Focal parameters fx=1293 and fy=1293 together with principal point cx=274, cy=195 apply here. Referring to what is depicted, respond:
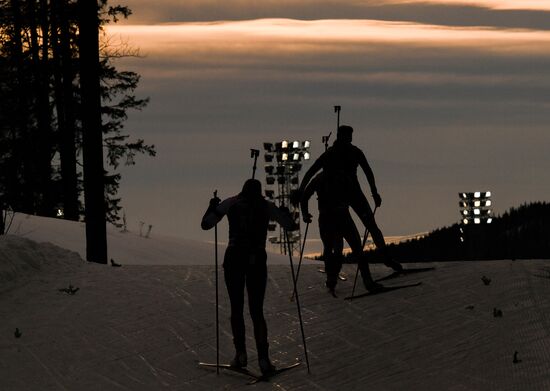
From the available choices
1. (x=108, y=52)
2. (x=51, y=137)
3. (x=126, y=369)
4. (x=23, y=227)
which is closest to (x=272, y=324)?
(x=126, y=369)

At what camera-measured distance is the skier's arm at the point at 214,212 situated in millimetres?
15297

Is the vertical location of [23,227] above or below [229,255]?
below

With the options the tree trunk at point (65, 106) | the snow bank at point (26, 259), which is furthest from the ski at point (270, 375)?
the tree trunk at point (65, 106)

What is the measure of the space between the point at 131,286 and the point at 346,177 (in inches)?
184

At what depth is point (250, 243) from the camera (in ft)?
50.4

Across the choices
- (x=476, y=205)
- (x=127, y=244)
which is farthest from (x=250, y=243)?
Answer: (x=476, y=205)

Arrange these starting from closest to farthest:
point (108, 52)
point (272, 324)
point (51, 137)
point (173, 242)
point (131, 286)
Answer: point (272, 324) → point (131, 286) → point (173, 242) → point (108, 52) → point (51, 137)

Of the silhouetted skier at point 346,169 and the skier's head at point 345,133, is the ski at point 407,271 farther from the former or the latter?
the skier's head at point 345,133

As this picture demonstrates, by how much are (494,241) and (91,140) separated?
9285 mm

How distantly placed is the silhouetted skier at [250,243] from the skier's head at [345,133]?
12.2 ft

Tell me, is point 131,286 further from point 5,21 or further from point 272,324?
point 5,21

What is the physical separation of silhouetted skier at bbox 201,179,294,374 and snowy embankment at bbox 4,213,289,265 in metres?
15.5

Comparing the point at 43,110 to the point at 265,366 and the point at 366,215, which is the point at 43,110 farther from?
the point at 265,366

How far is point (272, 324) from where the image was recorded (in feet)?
61.1
